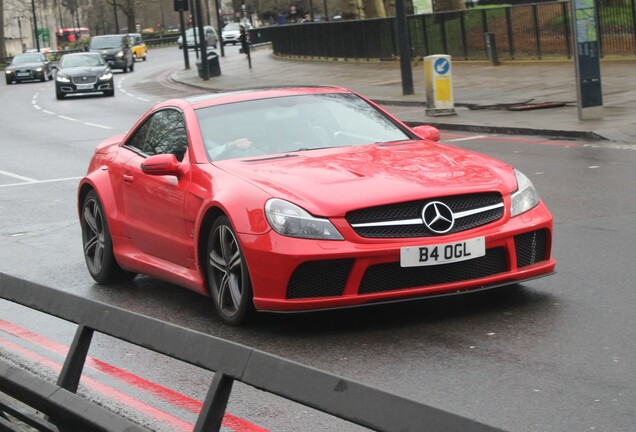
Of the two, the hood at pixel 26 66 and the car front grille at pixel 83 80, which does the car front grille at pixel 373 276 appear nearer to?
the car front grille at pixel 83 80

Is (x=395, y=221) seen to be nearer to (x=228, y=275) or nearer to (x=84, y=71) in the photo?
(x=228, y=275)

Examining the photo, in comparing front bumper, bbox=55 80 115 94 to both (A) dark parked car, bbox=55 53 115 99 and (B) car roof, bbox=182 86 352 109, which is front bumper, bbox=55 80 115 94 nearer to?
(A) dark parked car, bbox=55 53 115 99

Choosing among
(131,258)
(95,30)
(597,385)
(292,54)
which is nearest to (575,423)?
(597,385)

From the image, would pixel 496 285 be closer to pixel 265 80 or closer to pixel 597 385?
pixel 597 385

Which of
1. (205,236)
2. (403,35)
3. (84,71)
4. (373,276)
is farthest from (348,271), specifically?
(84,71)

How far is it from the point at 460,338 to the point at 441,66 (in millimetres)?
17475

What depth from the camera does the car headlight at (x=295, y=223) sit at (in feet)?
22.4

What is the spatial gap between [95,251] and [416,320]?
3.15 metres

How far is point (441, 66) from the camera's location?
2381 centimetres

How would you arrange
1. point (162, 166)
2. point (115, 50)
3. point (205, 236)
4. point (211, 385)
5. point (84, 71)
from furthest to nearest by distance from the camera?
point (115, 50) < point (84, 71) < point (162, 166) < point (205, 236) < point (211, 385)

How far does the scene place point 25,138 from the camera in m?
26.5

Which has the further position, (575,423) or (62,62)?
(62,62)

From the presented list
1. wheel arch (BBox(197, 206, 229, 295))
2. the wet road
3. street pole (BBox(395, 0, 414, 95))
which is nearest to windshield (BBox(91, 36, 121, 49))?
street pole (BBox(395, 0, 414, 95))

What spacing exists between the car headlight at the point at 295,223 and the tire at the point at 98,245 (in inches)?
96.8
